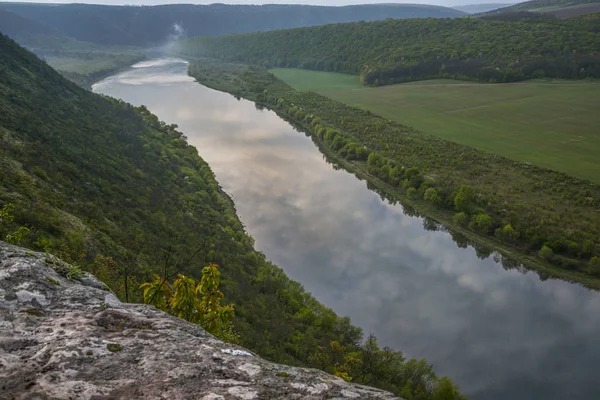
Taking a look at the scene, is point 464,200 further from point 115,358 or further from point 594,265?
point 115,358

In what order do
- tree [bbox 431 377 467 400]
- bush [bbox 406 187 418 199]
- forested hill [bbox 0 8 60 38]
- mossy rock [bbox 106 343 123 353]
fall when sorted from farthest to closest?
forested hill [bbox 0 8 60 38] < bush [bbox 406 187 418 199] < tree [bbox 431 377 467 400] < mossy rock [bbox 106 343 123 353]

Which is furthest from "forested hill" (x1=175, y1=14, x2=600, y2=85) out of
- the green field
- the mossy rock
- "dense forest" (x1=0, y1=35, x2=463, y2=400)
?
the mossy rock

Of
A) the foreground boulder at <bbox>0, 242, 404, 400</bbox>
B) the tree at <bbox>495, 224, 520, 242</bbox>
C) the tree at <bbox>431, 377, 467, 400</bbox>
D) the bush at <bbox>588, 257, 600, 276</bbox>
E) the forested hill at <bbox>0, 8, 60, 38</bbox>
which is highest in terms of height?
the forested hill at <bbox>0, 8, 60, 38</bbox>

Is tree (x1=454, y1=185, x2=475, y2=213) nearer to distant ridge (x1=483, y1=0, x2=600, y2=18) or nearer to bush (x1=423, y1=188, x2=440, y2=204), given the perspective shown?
bush (x1=423, y1=188, x2=440, y2=204)

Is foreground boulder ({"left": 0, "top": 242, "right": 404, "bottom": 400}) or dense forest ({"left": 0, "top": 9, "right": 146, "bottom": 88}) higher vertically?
dense forest ({"left": 0, "top": 9, "right": 146, "bottom": 88})

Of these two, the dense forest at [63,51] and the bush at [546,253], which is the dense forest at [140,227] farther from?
the dense forest at [63,51]

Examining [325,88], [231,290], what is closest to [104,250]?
[231,290]
